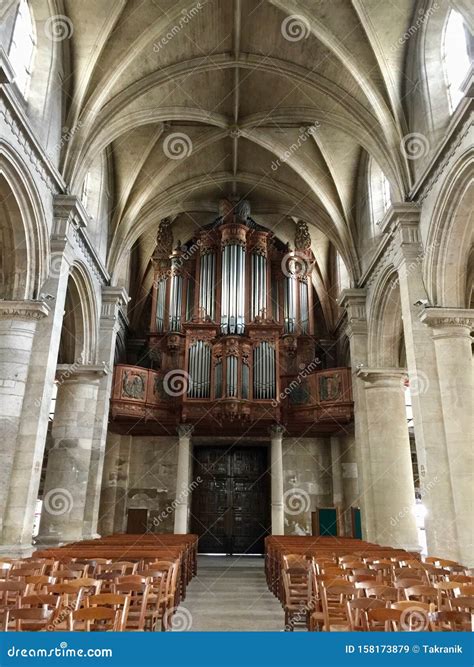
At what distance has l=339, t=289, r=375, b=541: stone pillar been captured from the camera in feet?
49.9

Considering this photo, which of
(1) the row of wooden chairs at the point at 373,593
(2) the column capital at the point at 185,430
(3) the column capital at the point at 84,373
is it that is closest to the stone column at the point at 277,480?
(2) the column capital at the point at 185,430

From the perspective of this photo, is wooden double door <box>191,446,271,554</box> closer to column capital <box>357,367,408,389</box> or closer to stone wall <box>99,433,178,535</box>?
stone wall <box>99,433,178,535</box>

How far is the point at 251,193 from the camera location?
21938 mm

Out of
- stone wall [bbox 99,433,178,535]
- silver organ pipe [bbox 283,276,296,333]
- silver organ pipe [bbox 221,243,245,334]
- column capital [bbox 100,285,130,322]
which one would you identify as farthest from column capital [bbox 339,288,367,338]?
stone wall [bbox 99,433,178,535]

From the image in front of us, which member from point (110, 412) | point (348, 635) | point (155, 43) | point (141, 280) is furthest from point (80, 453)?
point (348, 635)

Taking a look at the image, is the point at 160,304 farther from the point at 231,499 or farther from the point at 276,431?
the point at 231,499

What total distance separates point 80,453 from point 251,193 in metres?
13.0

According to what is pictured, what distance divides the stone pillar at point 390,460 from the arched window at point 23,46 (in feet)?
39.2

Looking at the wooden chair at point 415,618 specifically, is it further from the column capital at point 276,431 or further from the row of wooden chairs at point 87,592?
the column capital at point 276,431

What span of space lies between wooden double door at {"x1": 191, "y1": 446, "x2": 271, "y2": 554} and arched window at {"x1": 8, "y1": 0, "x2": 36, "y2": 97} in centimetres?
1517

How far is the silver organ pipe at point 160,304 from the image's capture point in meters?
20.1

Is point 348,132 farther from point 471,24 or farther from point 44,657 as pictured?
point 44,657

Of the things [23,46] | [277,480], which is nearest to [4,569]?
[23,46]

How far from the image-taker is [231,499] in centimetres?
2105
